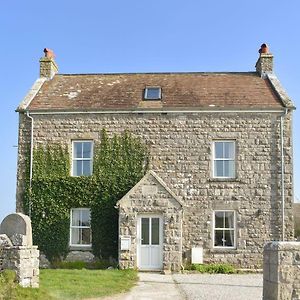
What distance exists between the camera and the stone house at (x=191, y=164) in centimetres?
2192

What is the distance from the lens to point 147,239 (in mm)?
22047

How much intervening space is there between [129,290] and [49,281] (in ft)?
8.29

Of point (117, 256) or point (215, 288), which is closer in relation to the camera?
point (215, 288)

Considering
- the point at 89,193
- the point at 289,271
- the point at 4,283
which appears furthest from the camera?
the point at 89,193

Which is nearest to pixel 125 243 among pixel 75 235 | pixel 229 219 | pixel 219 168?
pixel 75 235

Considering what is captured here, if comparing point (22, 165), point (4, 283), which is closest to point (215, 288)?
point (4, 283)

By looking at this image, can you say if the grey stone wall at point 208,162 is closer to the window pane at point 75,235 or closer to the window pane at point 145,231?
the window pane at point 145,231

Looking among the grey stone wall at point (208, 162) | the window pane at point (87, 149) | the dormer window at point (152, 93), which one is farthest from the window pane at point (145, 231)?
the dormer window at point (152, 93)

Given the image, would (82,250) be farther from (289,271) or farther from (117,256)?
(289,271)

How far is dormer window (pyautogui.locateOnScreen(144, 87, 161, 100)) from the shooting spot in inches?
958

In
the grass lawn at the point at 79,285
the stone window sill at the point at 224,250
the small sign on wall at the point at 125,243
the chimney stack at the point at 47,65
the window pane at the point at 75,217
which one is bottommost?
the grass lawn at the point at 79,285

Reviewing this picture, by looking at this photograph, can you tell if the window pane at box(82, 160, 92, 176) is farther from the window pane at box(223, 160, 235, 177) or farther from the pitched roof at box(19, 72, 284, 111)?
the window pane at box(223, 160, 235, 177)

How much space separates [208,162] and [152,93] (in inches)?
170

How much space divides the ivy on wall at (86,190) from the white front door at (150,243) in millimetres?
1301
